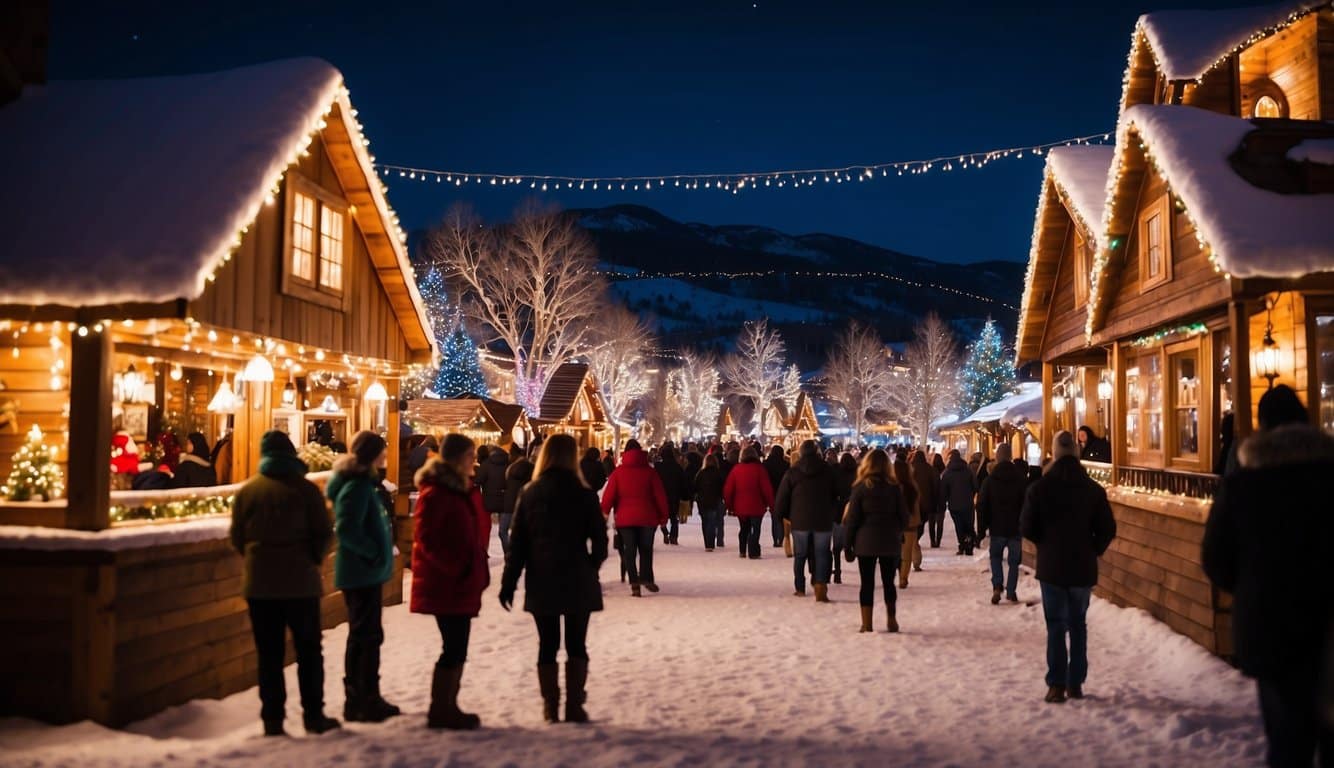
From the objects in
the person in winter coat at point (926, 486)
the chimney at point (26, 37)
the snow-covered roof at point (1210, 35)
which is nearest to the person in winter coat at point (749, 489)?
the person in winter coat at point (926, 486)

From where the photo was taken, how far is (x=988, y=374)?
64.2m

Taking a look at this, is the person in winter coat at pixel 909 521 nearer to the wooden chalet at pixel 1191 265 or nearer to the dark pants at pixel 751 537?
the wooden chalet at pixel 1191 265

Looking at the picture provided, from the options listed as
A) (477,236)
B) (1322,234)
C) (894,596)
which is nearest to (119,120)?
(894,596)

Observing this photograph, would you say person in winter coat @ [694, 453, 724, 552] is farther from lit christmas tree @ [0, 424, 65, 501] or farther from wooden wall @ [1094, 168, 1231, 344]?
lit christmas tree @ [0, 424, 65, 501]

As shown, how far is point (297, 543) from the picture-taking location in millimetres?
7164

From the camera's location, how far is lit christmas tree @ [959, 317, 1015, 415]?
6359cm

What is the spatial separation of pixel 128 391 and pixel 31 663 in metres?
5.38

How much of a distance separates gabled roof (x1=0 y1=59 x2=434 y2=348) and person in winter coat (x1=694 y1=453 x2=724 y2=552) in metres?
11.8

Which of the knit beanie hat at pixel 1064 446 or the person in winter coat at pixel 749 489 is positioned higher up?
the knit beanie hat at pixel 1064 446

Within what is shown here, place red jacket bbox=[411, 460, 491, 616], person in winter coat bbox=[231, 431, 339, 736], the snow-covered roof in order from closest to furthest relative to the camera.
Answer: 1. person in winter coat bbox=[231, 431, 339, 736]
2. red jacket bbox=[411, 460, 491, 616]
3. the snow-covered roof

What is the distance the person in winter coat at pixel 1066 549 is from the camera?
8.23 metres

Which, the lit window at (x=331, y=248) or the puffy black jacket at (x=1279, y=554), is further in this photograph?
the lit window at (x=331, y=248)

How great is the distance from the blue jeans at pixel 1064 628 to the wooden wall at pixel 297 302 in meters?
6.87

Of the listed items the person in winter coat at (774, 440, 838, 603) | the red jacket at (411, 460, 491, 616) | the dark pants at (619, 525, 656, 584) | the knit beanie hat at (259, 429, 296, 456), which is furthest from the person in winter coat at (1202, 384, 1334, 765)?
the dark pants at (619, 525, 656, 584)
